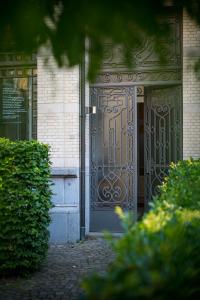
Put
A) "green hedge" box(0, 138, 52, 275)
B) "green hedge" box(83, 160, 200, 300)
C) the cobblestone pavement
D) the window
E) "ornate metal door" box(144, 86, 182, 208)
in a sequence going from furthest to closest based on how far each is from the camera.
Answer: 1. the window
2. "ornate metal door" box(144, 86, 182, 208)
3. "green hedge" box(0, 138, 52, 275)
4. the cobblestone pavement
5. "green hedge" box(83, 160, 200, 300)

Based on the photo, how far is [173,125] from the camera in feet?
37.9

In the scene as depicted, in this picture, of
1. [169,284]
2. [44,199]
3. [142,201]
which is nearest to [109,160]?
[142,201]

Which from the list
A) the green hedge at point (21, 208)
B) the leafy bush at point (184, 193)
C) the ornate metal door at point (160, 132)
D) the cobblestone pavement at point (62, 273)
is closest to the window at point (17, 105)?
the ornate metal door at point (160, 132)

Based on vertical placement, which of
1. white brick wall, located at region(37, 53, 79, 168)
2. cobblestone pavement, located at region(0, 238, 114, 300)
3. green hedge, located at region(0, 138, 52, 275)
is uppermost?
white brick wall, located at region(37, 53, 79, 168)

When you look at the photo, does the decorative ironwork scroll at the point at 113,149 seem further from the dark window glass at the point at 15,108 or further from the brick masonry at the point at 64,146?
the dark window glass at the point at 15,108

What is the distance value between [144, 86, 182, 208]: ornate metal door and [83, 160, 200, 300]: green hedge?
23.8ft

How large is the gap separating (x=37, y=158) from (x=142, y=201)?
4.19 m

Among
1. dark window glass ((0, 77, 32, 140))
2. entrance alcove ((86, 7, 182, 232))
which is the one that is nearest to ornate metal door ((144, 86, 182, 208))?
entrance alcove ((86, 7, 182, 232))

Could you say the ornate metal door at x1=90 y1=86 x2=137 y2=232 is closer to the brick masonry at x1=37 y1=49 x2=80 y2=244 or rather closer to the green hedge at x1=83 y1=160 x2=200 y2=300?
the brick masonry at x1=37 y1=49 x2=80 y2=244

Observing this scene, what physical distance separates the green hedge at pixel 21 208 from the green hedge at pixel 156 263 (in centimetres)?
409

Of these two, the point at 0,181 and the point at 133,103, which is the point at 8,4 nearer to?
the point at 0,181

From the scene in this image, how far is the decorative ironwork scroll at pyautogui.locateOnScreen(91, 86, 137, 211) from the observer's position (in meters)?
11.7

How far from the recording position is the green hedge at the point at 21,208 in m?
8.06

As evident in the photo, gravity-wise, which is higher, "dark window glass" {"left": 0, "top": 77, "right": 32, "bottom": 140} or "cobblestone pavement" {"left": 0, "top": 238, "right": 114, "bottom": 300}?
"dark window glass" {"left": 0, "top": 77, "right": 32, "bottom": 140}
